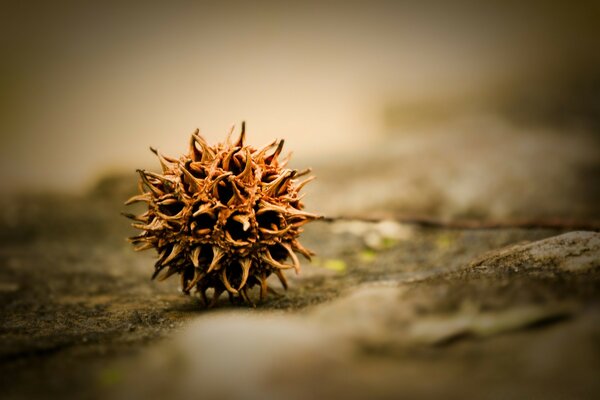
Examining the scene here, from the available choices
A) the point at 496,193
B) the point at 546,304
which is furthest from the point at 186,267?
the point at 496,193

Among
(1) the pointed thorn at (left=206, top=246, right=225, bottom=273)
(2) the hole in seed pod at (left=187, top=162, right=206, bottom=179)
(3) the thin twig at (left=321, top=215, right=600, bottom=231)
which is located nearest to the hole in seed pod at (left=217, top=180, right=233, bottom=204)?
(2) the hole in seed pod at (left=187, top=162, right=206, bottom=179)

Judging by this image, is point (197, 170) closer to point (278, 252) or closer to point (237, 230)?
point (237, 230)

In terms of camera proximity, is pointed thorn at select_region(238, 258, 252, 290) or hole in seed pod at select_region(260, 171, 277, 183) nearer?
Answer: pointed thorn at select_region(238, 258, 252, 290)

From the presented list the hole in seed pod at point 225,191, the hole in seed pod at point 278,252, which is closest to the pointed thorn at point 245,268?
the hole in seed pod at point 278,252

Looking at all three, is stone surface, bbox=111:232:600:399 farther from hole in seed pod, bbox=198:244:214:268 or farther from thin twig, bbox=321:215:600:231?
thin twig, bbox=321:215:600:231

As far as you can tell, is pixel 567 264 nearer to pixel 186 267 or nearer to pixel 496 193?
pixel 186 267

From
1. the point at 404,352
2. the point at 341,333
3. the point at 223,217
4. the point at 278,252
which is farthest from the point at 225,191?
the point at 404,352

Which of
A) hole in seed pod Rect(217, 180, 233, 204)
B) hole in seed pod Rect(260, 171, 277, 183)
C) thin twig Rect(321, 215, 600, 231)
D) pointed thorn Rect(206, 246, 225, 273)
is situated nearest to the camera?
pointed thorn Rect(206, 246, 225, 273)
